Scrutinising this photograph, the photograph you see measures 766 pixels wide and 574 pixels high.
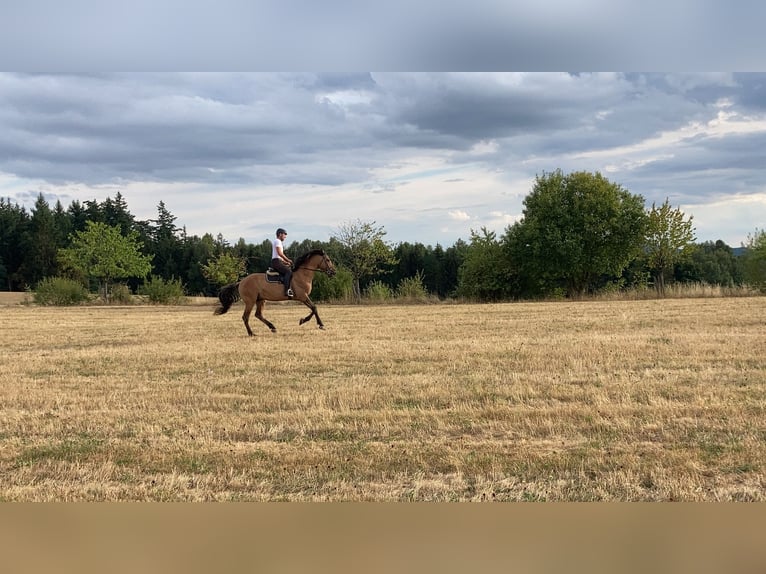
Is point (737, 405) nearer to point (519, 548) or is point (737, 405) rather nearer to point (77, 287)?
point (519, 548)

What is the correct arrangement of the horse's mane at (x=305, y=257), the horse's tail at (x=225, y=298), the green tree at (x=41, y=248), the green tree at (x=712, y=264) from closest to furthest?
the horse's mane at (x=305, y=257) < the horse's tail at (x=225, y=298) < the green tree at (x=41, y=248) < the green tree at (x=712, y=264)

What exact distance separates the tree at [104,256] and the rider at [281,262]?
30335 mm

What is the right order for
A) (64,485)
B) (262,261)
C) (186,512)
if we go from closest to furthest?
(186,512) < (64,485) < (262,261)

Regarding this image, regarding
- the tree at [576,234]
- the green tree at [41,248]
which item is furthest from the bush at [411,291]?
the green tree at [41,248]

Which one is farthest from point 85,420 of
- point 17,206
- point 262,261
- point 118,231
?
point 17,206

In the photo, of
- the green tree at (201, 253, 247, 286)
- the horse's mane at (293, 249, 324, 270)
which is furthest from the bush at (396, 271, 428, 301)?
the horse's mane at (293, 249, 324, 270)

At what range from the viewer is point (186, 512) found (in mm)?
2859

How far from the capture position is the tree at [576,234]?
124ft

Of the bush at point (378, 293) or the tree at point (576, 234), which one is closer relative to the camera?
the bush at point (378, 293)

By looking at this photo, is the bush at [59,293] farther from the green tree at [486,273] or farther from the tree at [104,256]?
the green tree at [486,273]

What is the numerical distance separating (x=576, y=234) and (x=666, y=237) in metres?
5.37

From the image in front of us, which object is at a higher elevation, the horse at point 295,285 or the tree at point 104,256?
the tree at point 104,256

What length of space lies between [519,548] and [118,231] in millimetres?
45835

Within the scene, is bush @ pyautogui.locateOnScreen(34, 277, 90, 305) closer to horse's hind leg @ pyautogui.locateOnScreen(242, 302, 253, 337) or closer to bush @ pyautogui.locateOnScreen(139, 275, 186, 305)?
bush @ pyautogui.locateOnScreen(139, 275, 186, 305)
